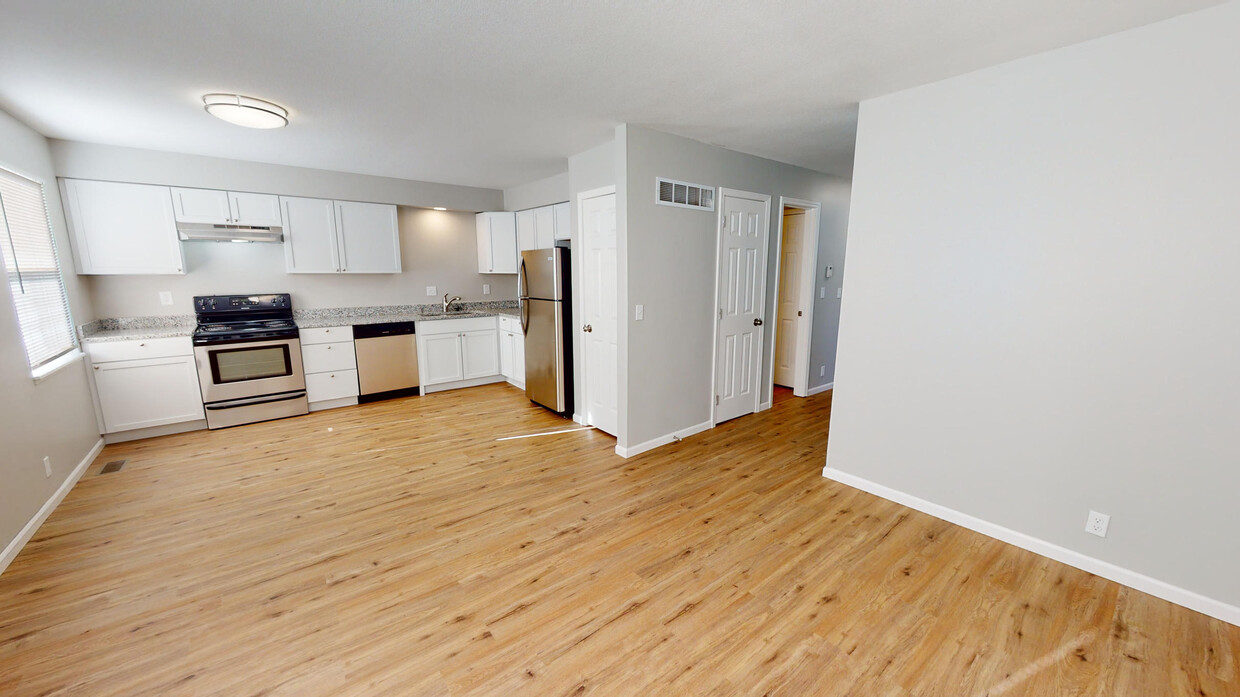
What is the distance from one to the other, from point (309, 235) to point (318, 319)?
95cm

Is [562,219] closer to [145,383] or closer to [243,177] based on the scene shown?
[243,177]

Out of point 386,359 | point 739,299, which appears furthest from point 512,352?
point 739,299

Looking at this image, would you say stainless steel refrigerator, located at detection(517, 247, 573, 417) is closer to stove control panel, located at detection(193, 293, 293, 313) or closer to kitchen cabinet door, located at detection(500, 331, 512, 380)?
kitchen cabinet door, located at detection(500, 331, 512, 380)

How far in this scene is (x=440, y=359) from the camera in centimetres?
540

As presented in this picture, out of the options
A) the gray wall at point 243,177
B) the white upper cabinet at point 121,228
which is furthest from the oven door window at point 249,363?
the gray wall at point 243,177

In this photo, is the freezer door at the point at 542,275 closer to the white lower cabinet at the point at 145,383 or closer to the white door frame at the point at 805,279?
the white door frame at the point at 805,279

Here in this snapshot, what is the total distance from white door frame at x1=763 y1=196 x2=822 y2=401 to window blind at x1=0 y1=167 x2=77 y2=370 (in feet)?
18.1

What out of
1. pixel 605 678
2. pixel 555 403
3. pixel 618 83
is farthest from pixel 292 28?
pixel 555 403

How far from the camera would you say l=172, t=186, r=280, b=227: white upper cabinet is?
4039mm

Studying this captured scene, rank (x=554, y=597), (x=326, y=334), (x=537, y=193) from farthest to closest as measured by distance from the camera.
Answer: (x=537, y=193) → (x=326, y=334) → (x=554, y=597)

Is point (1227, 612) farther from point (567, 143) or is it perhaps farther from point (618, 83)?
point (567, 143)

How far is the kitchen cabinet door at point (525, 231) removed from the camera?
5309mm

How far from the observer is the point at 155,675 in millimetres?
1668

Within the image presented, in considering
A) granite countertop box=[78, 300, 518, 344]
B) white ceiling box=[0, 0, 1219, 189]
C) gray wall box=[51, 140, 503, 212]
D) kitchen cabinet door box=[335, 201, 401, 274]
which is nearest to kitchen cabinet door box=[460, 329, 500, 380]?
granite countertop box=[78, 300, 518, 344]
